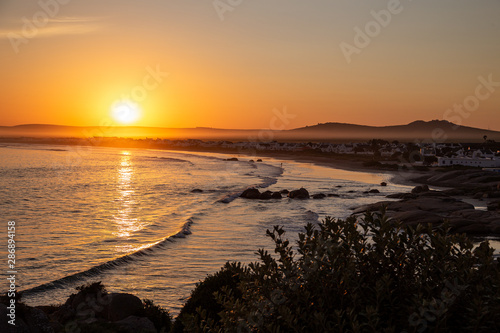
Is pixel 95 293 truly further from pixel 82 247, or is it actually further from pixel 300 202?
pixel 300 202

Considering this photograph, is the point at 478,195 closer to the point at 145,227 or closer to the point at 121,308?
the point at 145,227

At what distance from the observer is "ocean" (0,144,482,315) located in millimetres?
20312

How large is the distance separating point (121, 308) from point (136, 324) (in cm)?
108

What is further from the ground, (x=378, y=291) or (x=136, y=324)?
(x=378, y=291)

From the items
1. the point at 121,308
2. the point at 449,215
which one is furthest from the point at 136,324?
the point at 449,215

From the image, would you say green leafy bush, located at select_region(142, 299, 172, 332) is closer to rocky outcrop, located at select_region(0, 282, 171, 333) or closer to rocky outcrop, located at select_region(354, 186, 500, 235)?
rocky outcrop, located at select_region(0, 282, 171, 333)

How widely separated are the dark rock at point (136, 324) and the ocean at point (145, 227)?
339cm

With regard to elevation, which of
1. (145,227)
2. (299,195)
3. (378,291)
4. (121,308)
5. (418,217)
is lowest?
(145,227)

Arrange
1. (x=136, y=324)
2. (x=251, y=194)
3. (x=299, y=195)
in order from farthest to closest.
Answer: (x=251, y=194)
(x=299, y=195)
(x=136, y=324)

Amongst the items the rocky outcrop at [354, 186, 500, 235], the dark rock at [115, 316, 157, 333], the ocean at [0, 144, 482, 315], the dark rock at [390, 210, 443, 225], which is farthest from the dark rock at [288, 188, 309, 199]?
the dark rock at [115, 316, 157, 333]

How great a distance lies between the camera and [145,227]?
109 ft

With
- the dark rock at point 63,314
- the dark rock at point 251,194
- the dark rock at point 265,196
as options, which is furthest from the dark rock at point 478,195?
the dark rock at point 63,314

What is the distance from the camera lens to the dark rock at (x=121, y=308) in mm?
13547

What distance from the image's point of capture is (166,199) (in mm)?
49000
